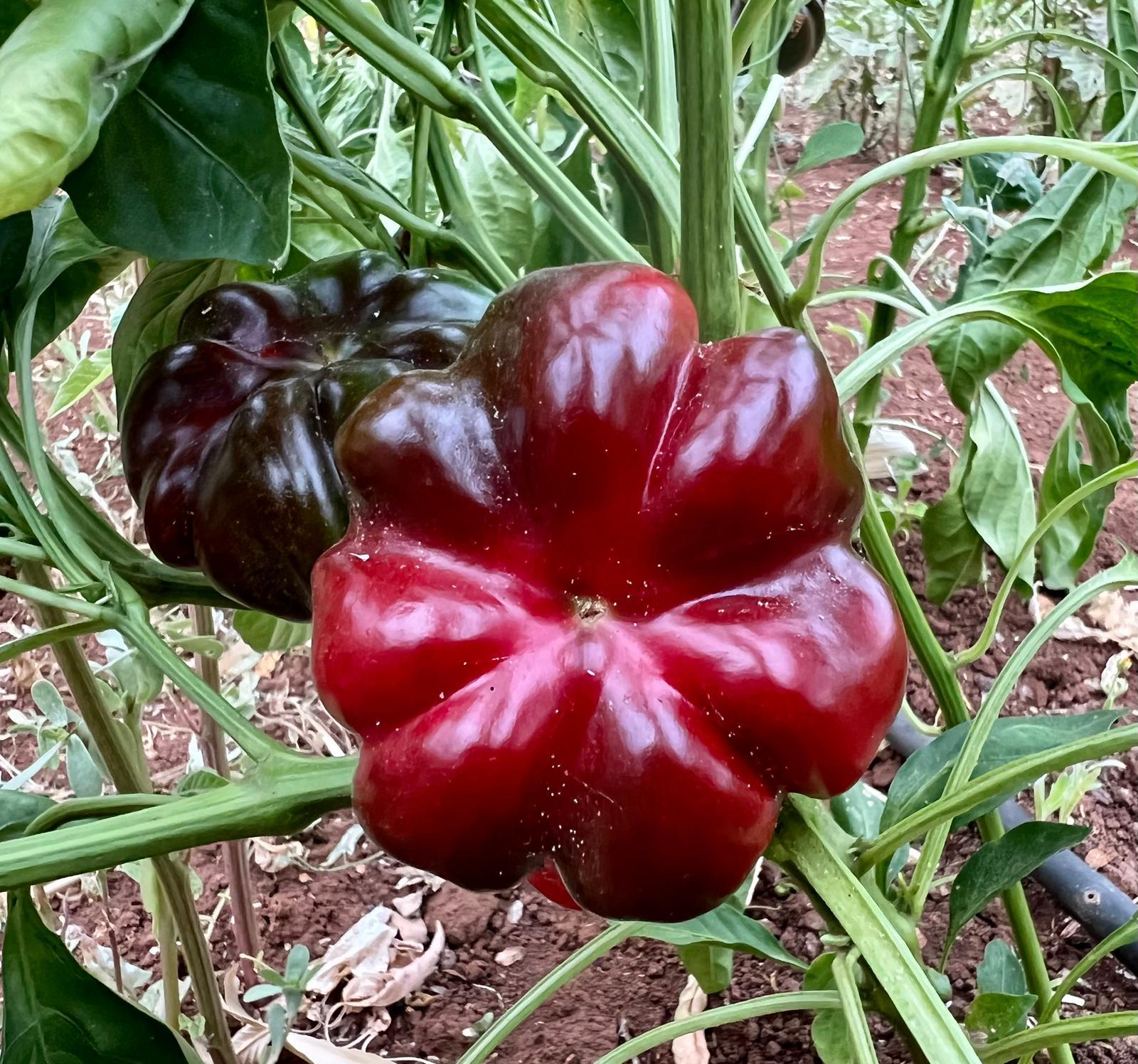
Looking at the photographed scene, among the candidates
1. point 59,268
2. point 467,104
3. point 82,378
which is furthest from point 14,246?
point 82,378

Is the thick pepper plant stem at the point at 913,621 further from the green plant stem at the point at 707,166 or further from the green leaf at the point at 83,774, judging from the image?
the green leaf at the point at 83,774

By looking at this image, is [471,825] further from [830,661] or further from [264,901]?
[264,901]

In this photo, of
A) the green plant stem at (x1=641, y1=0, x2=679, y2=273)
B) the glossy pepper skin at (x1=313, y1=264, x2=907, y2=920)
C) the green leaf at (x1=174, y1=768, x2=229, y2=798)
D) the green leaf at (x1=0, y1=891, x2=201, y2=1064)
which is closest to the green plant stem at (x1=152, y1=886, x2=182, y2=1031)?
the green leaf at (x1=174, y1=768, x2=229, y2=798)

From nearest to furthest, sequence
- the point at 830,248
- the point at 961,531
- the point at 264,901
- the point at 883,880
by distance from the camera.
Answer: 1. the point at 883,880
2. the point at 961,531
3. the point at 264,901
4. the point at 830,248

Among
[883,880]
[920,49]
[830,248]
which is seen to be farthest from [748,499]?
[920,49]

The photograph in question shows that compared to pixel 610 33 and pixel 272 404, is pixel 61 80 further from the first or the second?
pixel 610 33

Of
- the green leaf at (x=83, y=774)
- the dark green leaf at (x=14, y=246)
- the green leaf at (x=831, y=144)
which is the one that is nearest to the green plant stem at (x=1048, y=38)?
the green leaf at (x=831, y=144)

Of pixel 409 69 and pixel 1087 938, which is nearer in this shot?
pixel 409 69
